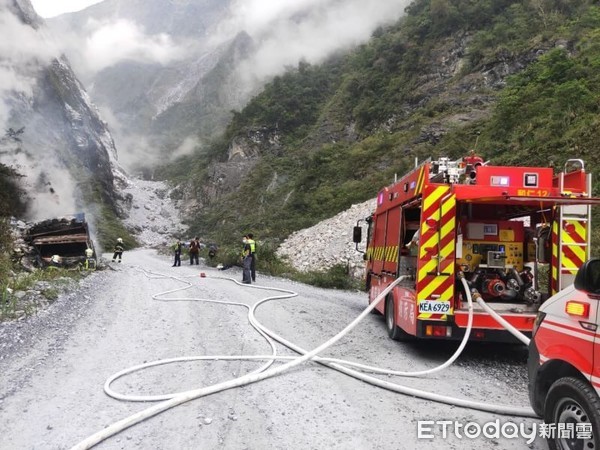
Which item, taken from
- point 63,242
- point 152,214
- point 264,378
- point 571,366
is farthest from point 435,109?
point 152,214

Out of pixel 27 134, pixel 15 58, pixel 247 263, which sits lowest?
pixel 247 263

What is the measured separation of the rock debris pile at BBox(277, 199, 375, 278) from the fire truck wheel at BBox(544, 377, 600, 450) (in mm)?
12272

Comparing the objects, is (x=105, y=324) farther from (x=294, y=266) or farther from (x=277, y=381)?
(x=294, y=266)

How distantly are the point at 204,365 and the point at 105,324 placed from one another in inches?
121

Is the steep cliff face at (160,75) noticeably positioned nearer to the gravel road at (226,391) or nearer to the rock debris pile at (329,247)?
the rock debris pile at (329,247)

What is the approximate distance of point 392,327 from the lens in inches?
269

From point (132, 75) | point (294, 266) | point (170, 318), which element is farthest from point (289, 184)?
point (132, 75)

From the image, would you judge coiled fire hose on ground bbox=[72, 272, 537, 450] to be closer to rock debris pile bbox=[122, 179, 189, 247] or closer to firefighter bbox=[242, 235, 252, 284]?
firefighter bbox=[242, 235, 252, 284]

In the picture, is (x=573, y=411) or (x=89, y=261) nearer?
(x=573, y=411)

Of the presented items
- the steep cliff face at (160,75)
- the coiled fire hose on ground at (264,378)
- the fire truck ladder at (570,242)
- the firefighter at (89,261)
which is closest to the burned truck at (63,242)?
the firefighter at (89,261)

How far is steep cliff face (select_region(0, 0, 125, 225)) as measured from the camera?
99.6 feet

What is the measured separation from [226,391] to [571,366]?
297cm

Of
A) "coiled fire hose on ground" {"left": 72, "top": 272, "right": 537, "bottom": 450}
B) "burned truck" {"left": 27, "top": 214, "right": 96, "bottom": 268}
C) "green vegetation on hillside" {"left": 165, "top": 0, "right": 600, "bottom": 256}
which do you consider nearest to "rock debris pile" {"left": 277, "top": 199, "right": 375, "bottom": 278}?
"green vegetation on hillside" {"left": 165, "top": 0, "right": 600, "bottom": 256}

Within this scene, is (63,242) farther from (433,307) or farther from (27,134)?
(27,134)
